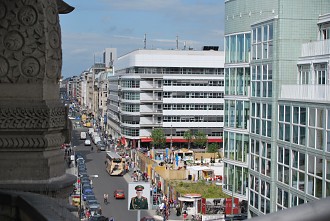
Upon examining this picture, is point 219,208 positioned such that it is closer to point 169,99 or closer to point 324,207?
point 324,207

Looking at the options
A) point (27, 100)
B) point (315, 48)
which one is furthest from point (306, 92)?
point (27, 100)

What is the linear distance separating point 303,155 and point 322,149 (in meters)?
1.43

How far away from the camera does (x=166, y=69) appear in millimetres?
71750

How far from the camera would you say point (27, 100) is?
397cm

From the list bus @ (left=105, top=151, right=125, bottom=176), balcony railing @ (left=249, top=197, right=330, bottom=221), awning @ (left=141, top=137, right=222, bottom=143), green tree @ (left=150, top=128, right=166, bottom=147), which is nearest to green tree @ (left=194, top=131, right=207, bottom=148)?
awning @ (left=141, top=137, right=222, bottom=143)

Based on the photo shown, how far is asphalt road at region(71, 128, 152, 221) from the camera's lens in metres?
33.4

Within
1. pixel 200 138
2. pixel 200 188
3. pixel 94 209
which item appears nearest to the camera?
pixel 94 209

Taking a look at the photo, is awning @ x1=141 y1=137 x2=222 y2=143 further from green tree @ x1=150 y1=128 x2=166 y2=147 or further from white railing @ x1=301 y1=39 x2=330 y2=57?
white railing @ x1=301 y1=39 x2=330 y2=57

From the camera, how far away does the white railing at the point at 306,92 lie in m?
17.2

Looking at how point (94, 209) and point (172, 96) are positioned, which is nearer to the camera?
point (94, 209)

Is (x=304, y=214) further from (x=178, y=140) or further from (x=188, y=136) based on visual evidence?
(x=178, y=140)

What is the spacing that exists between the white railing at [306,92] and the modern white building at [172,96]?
47.7 m

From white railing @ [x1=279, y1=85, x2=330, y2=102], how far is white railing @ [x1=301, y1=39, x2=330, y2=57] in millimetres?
1209

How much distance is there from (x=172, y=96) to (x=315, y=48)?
4940cm
